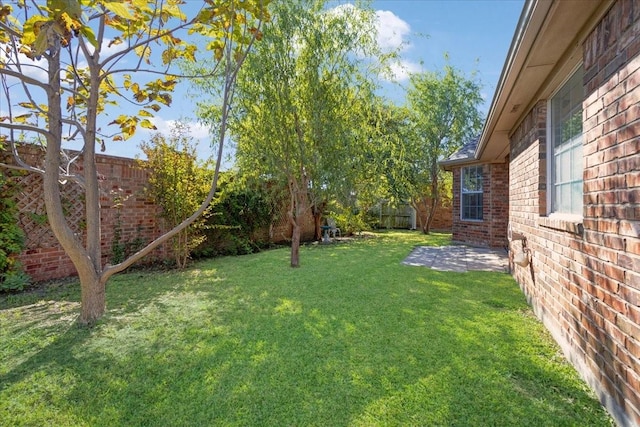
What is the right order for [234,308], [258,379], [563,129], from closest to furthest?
[258,379] → [563,129] → [234,308]

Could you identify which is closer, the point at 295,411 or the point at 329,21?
the point at 295,411

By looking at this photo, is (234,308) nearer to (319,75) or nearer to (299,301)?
(299,301)

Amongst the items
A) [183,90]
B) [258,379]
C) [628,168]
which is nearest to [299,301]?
[258,379]

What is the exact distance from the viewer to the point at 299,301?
15.9ft

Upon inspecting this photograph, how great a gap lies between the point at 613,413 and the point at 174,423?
2.86m

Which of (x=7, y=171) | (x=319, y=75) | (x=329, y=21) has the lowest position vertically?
(x=7, y=171)

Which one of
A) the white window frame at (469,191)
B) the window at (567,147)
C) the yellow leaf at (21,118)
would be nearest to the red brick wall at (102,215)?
the yellow leaf at (21,118)

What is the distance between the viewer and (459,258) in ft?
28.1

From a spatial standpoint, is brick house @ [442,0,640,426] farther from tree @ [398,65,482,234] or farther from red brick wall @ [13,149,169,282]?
tree @ [398,65,482,234]

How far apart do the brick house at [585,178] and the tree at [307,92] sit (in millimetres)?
3154

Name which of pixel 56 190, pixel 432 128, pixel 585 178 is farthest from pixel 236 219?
pixel 432 128

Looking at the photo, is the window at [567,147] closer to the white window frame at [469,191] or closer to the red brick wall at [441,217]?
the white window frame at [469,191]

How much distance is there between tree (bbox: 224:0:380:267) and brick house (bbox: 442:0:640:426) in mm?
3154

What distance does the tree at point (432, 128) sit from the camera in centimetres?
1639
